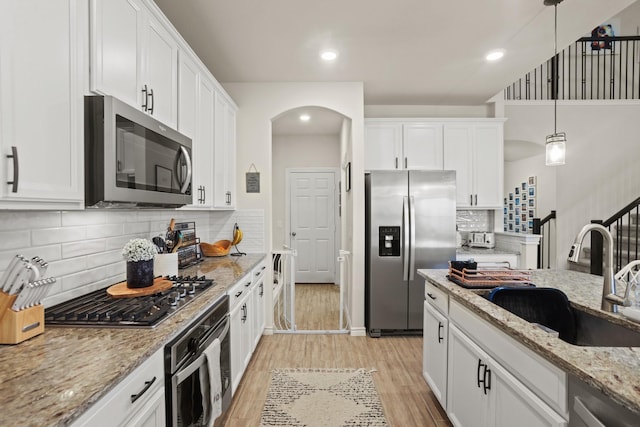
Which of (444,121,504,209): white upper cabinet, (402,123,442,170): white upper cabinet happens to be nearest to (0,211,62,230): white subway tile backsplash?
(402,123,442,170): white upper cabinet

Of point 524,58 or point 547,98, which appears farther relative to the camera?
point 547,98

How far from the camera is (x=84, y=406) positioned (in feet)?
2.63

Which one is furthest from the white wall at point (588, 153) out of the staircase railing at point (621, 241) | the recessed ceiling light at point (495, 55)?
the recessed ceiling light at point (495, 55)

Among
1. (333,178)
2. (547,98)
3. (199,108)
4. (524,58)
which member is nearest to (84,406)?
(199,108)

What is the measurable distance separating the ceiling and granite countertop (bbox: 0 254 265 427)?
2.09m

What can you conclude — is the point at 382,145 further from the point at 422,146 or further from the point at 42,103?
the point at 42,103

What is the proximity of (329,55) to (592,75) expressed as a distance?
5586 mm

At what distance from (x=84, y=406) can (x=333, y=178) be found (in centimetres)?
538

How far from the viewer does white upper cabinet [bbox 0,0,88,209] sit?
0.96 metres

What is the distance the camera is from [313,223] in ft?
19.9

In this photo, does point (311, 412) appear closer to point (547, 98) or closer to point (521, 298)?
point (521, 298)

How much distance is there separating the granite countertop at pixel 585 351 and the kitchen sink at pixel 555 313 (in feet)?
0.20

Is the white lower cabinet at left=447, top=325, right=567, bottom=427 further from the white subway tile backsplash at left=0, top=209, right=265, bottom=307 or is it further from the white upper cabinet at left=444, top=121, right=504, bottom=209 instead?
the white upper cabinet at left=444, top=121, right=504, bottom=209

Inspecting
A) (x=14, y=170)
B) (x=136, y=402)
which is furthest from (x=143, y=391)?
(x=14, y=170)
